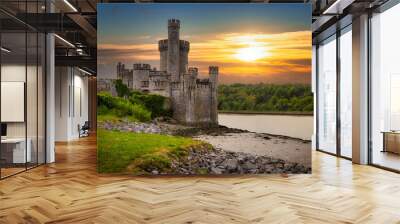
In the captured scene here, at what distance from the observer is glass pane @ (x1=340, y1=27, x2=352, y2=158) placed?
923 centimetres

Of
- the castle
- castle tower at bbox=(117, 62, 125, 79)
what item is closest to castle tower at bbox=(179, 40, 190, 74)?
the castle

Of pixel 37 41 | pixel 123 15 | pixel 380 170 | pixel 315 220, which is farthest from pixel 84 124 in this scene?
pixel 315 220

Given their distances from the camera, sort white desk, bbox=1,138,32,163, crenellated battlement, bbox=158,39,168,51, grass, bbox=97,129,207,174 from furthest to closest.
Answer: crenellated battlement, bbox=158,39,168,51, grass, bbox=97,129,207,174, white desk, bbox=1,138,32,163

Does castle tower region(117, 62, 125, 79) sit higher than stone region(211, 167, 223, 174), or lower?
higher

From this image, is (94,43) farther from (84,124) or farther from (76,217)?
(76,217)

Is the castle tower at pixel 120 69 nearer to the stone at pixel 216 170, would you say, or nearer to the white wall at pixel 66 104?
the stone at pixel 216 170

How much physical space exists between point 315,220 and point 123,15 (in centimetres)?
470

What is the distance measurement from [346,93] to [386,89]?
5.85ft

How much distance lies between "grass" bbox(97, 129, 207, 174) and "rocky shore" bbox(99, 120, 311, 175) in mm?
92

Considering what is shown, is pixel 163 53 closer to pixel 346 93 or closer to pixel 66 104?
pixel 346 93

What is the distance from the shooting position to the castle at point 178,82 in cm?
703

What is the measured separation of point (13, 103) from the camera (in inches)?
273

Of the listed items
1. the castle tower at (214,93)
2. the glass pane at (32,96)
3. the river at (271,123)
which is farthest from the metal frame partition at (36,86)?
the river at (271,123)

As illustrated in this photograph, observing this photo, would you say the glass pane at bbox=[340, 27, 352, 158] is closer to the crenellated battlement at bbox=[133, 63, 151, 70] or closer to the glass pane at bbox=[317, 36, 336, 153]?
the glass pane at bbox=[317, 36, 336, 153]
